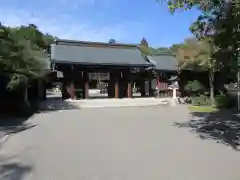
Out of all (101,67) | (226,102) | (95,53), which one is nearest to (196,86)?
Answer: (226,102)

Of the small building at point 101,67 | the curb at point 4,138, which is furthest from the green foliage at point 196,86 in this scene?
the curb at point 4,138

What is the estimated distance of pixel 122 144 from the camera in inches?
380

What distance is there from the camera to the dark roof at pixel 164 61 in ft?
115

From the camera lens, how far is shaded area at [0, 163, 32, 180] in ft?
20.7

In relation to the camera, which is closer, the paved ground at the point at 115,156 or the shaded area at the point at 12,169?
the shaded area at the point at 12,169

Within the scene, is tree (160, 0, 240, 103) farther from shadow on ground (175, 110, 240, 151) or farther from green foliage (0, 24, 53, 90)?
green foliage (0, 24, 53, 90)

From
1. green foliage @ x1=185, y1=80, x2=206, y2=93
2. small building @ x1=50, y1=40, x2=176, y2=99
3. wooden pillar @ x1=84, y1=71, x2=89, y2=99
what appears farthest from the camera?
wooden pillar @ x1=84, y1=71, x2=89, y2=99

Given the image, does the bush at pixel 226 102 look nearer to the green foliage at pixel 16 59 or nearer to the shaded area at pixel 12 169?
the green foliage at pixel 16 59

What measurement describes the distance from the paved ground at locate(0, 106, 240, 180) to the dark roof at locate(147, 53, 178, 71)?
22.9 metres

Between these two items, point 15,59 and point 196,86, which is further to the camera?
point 196,86

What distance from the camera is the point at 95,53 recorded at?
104 ft

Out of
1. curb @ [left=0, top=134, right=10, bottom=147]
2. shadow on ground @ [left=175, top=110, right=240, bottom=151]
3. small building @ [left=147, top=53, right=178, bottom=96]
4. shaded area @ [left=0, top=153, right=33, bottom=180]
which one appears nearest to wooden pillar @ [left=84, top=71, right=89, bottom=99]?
small building @ [left=147, top=53, right=178, bottom=96]

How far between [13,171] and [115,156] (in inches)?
96.9

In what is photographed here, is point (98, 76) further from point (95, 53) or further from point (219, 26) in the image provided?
point (219, 26)
